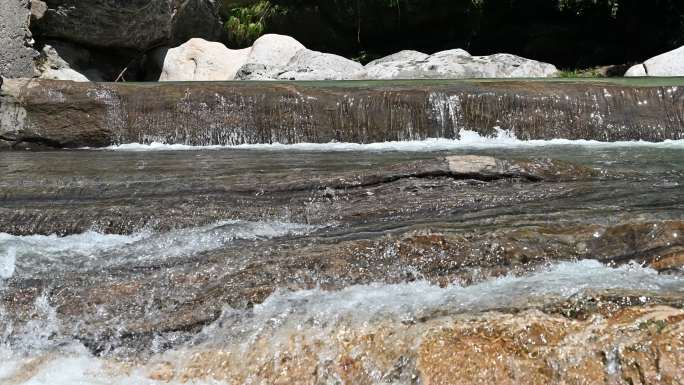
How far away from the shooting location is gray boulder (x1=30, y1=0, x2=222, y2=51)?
15.3 m

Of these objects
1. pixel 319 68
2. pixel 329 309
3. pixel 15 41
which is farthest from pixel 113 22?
pixel 329 309

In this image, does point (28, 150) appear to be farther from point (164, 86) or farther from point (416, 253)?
point (416, 253)

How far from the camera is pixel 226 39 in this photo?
20469 mm

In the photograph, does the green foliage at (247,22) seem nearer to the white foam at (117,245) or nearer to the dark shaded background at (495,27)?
the dark shaded background at (495,27)

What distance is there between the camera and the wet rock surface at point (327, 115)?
8836mm

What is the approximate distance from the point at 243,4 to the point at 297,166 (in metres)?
16.1

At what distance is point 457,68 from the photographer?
15297 millimetres

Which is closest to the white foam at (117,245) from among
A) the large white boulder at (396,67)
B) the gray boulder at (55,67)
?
the gray boulder at (55,67)

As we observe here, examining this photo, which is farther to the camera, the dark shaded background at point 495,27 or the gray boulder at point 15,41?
the dark shaded background at point 495,27

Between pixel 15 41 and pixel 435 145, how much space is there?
777cm

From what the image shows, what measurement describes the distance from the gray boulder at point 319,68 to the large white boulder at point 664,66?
5170 mm

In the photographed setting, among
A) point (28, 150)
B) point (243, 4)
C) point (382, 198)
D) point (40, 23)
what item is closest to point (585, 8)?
point (243, 4)

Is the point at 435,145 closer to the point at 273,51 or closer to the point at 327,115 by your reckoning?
the point at 327,115

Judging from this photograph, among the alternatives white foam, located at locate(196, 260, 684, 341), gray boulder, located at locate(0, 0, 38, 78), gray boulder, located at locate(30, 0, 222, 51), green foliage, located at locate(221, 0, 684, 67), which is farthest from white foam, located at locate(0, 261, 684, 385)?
green foliage, located at locate(221, 0, 684, 67)
